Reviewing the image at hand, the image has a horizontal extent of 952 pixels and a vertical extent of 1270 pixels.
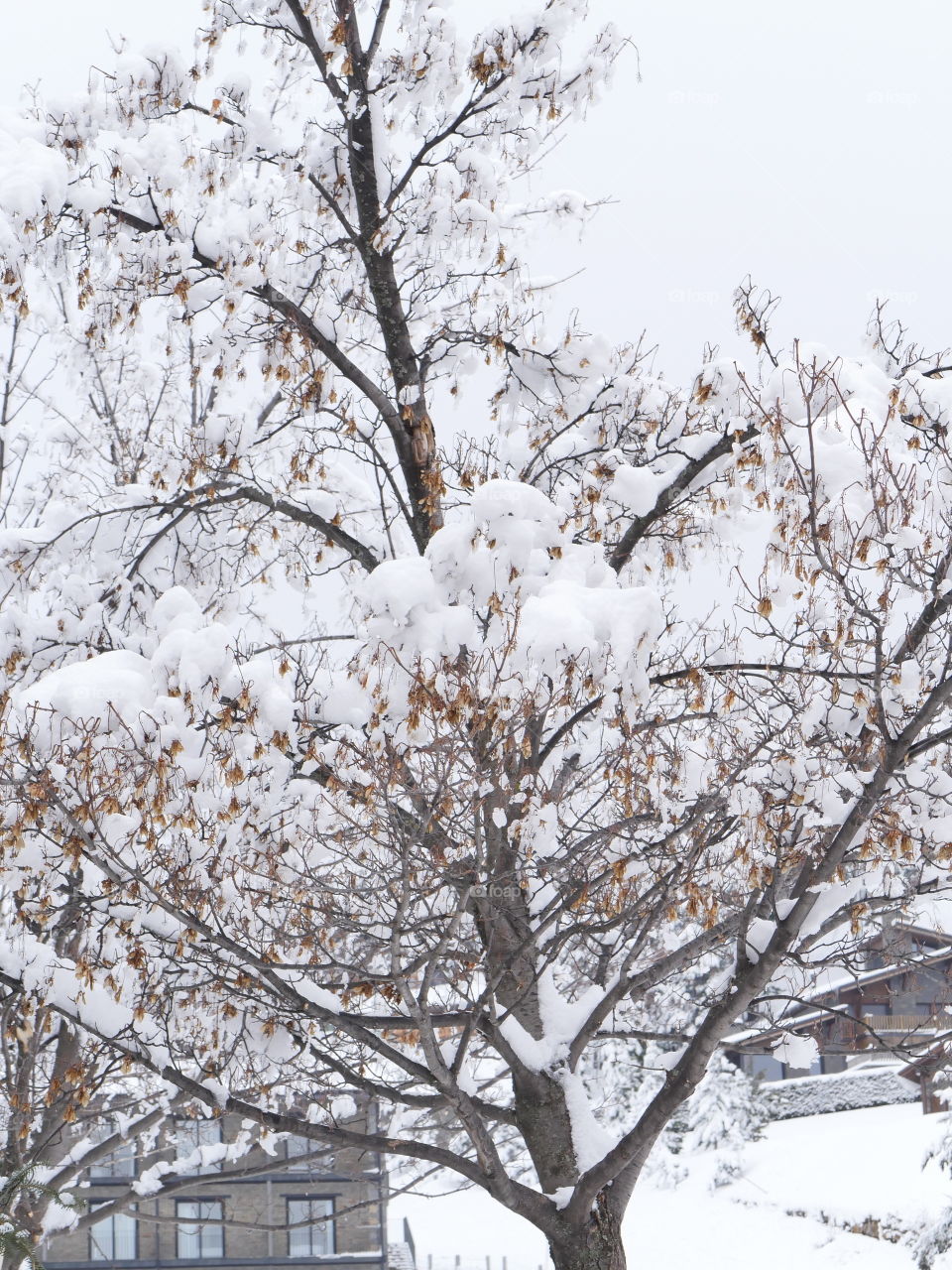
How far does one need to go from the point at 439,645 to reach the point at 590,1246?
312 centimetres

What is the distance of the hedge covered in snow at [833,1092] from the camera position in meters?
31.9

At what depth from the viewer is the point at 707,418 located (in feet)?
22.1

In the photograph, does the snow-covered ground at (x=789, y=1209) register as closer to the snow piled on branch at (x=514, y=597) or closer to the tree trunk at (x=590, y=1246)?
the tree trunk at (x=590, y=1246)

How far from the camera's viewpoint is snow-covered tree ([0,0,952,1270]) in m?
4.94

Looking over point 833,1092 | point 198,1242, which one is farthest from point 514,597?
point 833,1092

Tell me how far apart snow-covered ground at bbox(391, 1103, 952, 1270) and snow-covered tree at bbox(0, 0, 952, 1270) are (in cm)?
1811

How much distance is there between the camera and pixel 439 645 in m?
4.86

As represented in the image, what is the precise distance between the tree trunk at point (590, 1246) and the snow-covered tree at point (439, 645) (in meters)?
0.02

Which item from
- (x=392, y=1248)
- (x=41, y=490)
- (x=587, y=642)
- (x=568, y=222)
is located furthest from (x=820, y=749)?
(x=392, y=1248)

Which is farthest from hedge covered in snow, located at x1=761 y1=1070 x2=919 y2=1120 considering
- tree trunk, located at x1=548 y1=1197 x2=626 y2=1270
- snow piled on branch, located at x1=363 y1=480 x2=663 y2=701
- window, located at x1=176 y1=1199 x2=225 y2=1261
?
snow piled on branch, located at x1=363 y1=480 x2=663 y2=701

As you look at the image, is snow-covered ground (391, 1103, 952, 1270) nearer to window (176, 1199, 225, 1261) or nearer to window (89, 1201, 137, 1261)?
window (176, 1199, 225, 1261)

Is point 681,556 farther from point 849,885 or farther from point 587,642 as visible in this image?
point 587,642

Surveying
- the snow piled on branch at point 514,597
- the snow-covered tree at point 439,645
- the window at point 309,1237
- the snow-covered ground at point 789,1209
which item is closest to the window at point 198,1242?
the window at point 309,1237

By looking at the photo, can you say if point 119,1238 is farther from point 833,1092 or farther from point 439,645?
point 439,645
